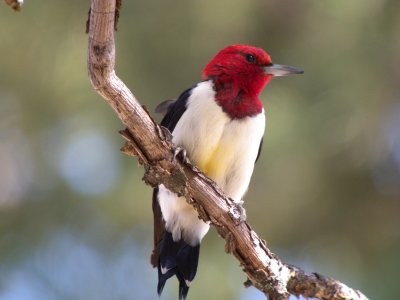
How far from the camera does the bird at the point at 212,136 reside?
3012 millimetres

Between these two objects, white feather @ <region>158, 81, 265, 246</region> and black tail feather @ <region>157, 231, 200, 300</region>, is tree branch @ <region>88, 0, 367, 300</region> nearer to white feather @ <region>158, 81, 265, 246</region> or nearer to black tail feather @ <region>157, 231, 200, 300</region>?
white feather @ <region>158, 81, 265, 246</region>

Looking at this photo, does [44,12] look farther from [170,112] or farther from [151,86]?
[170,112]

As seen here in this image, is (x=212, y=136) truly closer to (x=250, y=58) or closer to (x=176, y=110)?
(x=176, y=110)

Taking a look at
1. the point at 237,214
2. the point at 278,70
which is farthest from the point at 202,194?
the point at 278,70

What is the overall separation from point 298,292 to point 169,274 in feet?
2.33

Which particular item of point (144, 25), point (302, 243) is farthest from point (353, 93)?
point (144, 25)

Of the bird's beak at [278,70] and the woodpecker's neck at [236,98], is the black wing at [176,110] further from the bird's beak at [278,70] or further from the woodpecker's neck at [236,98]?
the bird's beak at [278,70]

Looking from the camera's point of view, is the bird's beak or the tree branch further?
the bird's beak

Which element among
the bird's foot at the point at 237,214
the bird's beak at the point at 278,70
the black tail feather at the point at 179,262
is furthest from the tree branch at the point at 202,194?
the bird's beak at the point at 278,70

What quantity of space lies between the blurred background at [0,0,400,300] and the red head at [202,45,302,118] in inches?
15.4

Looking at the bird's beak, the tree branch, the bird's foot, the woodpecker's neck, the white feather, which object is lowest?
the tree branch

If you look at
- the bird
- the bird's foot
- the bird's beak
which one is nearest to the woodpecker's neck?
the bird

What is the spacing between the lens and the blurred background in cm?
361

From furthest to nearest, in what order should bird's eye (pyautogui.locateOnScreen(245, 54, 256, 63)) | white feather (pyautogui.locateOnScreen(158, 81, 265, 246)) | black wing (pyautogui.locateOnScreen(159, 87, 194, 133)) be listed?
bird's eye (pyautogui.locateOnScreen(245, 54, 256, 63)), black wing (pyautogui.locateOnScreen(159, 87, 194, 133)), white feather (pyautogui.locateOnScreen(158, 81, 265, 246))
